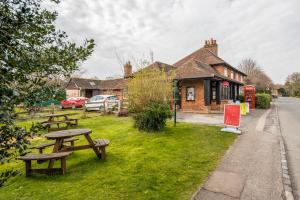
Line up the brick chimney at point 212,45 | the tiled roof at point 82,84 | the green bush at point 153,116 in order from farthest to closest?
1. the tiled roof at point 82,84
2. the brick chimney at point 212,45
3. the green bush at point 153,116

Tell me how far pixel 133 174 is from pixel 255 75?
55975mm

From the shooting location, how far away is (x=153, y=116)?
7.80 metres

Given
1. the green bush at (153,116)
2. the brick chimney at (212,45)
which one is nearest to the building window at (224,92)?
the brick chimney at (212,45)

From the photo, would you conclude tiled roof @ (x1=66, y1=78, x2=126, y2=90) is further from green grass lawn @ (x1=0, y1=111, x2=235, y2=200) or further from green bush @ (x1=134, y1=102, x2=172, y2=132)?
green grass lawn @ (x1=0, y1=111, x2=235, y2=200)

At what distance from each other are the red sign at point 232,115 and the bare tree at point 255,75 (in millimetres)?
42711

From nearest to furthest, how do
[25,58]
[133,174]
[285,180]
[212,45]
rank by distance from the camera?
[25,58] → [285,180] → [133,174] → [212,45]

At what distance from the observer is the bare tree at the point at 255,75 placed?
4778cm

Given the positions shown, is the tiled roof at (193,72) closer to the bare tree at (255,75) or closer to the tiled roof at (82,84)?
the tiled roof at (82,84)

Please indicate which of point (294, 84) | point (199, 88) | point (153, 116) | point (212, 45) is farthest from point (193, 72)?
point (294, 84)

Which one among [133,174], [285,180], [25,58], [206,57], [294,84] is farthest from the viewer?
[294,84]

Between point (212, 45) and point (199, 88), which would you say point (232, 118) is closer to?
point (199, 88)

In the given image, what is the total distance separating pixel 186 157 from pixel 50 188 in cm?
345

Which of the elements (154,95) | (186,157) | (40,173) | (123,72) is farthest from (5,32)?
(123,72)

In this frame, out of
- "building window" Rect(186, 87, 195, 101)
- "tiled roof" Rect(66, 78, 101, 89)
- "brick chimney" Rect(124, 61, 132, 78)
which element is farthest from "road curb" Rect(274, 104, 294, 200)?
"tiled roof" Rect(66, 78, 101, 89)
